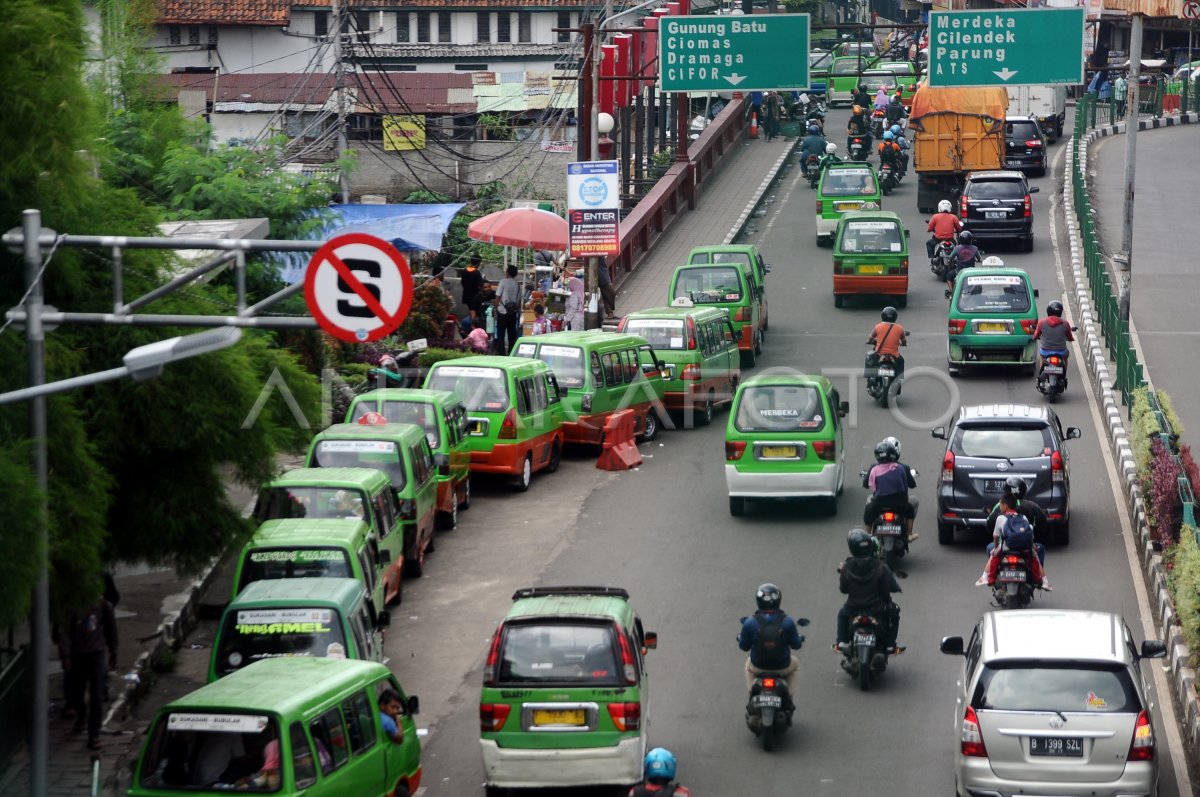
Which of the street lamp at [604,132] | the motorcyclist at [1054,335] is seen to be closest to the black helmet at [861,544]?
the motorcyclist at [1054,335]

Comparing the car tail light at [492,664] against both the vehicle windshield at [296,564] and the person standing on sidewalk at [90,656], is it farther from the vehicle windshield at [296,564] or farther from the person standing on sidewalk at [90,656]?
the person standing on sidewalk at [90,656]

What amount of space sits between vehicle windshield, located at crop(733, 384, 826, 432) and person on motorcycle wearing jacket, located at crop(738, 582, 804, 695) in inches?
279

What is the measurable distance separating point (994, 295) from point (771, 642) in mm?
16028

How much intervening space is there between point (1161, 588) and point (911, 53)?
237 feet

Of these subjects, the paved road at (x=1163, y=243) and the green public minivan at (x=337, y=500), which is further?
the paved road at (x=1163, y=243)

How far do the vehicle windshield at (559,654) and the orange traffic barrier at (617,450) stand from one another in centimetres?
1177

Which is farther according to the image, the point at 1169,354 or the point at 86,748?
the point at 1169,354

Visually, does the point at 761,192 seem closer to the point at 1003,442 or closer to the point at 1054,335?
the point at 1054,335

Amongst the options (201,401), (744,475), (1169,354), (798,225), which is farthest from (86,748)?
(798,225)

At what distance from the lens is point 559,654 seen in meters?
13.7

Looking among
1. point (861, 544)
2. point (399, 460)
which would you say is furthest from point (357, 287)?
point (399, 460)

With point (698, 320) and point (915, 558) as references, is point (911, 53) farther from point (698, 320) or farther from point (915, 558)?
point (915, 558)

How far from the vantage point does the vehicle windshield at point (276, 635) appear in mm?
14969

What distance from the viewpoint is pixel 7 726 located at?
14.9 metres
